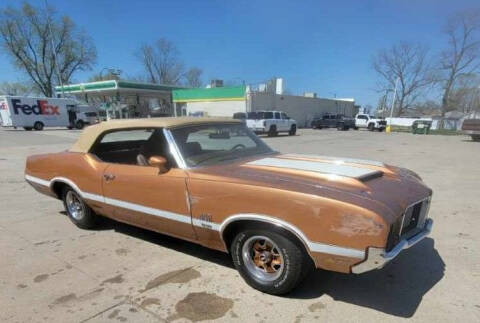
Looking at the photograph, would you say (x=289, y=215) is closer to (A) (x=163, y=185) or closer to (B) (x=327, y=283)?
(B) (x=327, y=283)

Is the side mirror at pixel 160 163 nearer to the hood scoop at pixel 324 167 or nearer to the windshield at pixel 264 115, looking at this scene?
the hood scoop at pixel 324 167

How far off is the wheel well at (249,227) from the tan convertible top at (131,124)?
1349 millimetres

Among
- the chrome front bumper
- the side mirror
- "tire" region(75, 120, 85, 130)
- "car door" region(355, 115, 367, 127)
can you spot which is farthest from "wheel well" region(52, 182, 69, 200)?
"car door" region(355, 115, 367, 127)

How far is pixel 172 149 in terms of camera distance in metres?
3.35

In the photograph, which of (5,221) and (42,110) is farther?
(42,110)

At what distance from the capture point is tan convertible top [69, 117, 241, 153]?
3.61 metres

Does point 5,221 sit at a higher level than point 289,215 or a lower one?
lower

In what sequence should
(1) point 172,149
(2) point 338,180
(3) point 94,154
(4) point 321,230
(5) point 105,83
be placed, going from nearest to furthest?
(4) point 321,230 < (2) point 338,180 < (1) point 172,149 < (3) point 94,154 < (5) point 105,83

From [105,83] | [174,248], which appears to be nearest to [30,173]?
[174,248]

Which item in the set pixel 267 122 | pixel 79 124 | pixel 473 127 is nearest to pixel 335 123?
pixel 473 127

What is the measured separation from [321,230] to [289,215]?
0.87ft

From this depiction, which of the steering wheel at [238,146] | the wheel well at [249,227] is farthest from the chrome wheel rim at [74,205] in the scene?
the wheel well at [249,227]

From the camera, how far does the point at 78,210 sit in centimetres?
A: 455

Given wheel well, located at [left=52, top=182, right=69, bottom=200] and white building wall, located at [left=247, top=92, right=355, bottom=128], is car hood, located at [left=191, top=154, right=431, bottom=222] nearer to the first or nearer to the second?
wheel well, located at [left=52, top=182, right=69, bottom=200]
